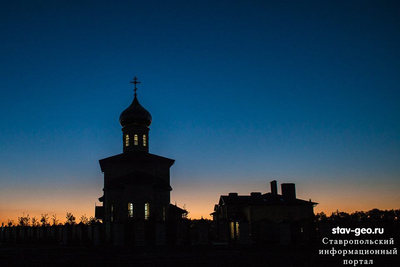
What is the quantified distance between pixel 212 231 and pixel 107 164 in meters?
16.1

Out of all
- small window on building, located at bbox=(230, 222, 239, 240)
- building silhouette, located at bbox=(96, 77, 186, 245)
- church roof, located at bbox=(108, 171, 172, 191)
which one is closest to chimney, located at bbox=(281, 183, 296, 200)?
small window on building, located at bbox=(230, 222, 239, 240)

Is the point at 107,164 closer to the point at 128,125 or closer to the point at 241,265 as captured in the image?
the point at 128,125

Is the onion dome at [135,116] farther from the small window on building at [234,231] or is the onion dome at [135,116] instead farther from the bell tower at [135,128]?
the small window on building at [234,231]

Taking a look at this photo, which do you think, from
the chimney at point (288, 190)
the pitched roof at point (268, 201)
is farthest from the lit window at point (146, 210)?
the chimney at point (288, 190)

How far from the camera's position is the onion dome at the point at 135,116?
3809cm

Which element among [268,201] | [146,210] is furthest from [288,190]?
[146,210]

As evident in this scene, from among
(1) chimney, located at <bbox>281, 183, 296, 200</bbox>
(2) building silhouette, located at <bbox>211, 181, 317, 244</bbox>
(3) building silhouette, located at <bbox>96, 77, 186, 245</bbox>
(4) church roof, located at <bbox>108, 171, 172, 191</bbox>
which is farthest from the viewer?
(1) chimney, located at <bbox>281, 183, 296, 200</bbox>

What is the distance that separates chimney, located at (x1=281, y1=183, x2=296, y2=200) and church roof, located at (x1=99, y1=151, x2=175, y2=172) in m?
13.9

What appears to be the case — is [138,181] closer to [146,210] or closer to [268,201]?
[146,210]

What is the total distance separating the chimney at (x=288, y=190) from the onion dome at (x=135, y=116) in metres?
17.3

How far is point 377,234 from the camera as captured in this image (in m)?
27.5

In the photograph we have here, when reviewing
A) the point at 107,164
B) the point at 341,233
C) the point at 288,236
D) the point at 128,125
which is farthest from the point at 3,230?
the point at 341,233

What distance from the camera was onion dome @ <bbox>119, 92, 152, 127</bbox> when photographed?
1500 inches

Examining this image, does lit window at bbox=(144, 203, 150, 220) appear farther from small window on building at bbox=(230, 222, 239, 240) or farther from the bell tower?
small window on building at bbox=(230, 222, 239, 240)
